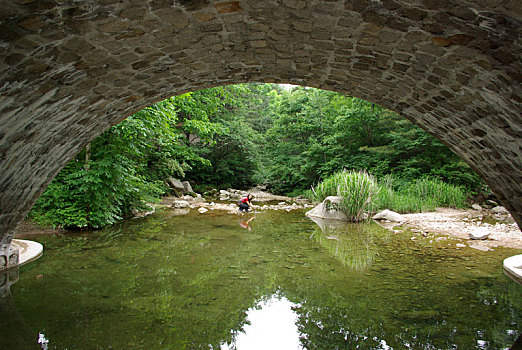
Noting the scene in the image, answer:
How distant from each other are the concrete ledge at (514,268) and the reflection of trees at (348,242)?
1604mm

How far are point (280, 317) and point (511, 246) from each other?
4752mm

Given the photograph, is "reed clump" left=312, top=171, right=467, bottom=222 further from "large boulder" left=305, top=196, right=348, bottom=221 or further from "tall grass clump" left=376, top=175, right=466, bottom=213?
"large boulder" left=305, top=196, right=348, bottom=221

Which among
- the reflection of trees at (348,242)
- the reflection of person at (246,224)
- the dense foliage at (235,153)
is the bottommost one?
the reflection of person at (246,224)

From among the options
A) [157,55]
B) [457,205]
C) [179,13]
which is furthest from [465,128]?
[457,205]

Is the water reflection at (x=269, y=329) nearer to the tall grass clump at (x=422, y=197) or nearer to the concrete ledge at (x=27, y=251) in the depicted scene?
the concrete ledge at (x=27, y=251)

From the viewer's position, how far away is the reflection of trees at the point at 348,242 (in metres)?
4.54

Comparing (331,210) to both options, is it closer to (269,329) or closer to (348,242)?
(348,242)

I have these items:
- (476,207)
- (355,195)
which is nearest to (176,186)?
(355,195)

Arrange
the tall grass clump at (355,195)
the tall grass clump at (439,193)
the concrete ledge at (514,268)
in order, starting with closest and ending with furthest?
the concrete ledge at (514,268) → the tall grass clump at (355,195) → the tall grass clump at (439,193)

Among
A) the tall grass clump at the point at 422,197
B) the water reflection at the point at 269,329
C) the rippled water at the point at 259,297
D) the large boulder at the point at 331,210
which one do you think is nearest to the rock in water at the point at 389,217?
the tall grass clump at the point at 422,197

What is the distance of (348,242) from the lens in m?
5.75

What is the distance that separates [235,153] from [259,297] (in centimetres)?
1634

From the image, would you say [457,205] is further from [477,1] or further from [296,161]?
[477,1]

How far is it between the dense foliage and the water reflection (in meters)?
4.44
